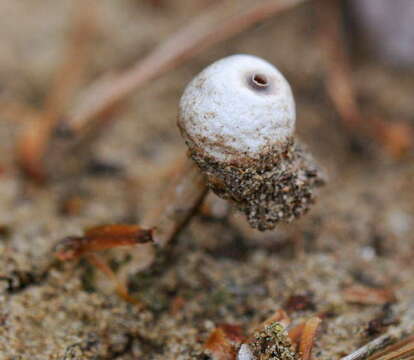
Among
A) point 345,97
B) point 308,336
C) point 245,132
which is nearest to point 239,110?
point 245,132

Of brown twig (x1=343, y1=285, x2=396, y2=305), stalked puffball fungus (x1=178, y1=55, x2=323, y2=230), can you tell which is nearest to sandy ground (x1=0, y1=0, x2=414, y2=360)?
brown twig (x1=343, y1=285, x2=396, y2=305)

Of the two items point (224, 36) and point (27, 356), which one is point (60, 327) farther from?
point (224, 36)

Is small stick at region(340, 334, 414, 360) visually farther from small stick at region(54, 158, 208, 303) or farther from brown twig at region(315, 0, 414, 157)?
brown twig at region(315, 0, 414, 157)

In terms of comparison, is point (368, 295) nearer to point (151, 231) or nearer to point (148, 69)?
point (151, 231)

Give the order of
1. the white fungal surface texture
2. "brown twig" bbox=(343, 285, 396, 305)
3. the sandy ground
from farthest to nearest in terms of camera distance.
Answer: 1. "brown twig" bbox=(343, 285, 396, 305)
2. the sandy ground
3. the white fungal surface texture

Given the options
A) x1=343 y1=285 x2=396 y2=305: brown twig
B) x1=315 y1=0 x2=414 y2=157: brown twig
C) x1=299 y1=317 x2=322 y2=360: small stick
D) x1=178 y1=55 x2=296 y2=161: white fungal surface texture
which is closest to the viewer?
x1=178 y1=55 x2=296 y2=161: white fungal surface texture

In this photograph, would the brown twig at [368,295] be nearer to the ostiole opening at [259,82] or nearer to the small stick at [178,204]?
the small stick at [178,204]

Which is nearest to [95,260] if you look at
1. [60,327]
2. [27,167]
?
[60,327]
